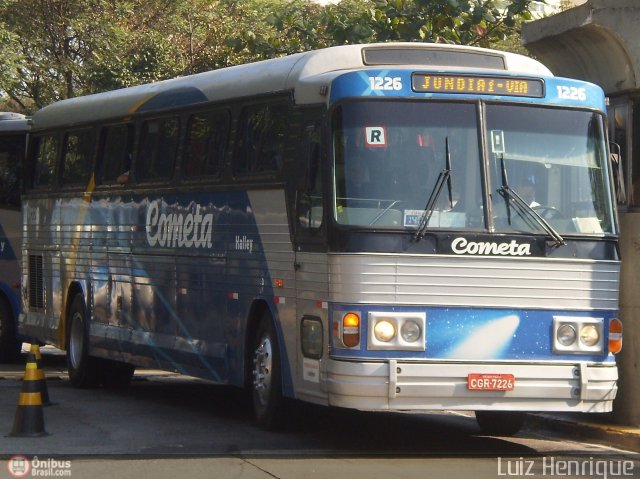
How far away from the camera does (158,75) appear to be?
30.7 meters

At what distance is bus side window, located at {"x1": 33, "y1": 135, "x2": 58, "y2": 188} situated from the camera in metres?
18.1

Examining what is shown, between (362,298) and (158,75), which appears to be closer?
(362,298)

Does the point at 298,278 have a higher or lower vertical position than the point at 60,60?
lower

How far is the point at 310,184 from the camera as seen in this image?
1105 cm

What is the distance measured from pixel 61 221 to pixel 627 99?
7993 millimetres

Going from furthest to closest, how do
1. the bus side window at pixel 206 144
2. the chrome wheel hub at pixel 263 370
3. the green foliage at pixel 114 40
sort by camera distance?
the green foliage at pixel 114 40 → the bus side window at pixel 206 144 → the chrome wheel hub at pixel 263 370

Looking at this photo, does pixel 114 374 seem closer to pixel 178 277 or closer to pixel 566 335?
pixel 178 277

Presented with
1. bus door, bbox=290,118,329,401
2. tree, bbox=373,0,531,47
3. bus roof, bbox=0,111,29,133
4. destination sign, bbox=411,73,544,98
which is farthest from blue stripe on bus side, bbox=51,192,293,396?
tree, bbox=373,0,531,47

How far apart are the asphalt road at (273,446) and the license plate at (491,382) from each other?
1.99ft

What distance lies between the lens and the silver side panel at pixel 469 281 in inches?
414

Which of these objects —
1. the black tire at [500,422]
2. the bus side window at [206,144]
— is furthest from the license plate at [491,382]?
the bus side window at [206,144]

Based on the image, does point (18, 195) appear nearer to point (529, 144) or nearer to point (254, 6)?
point (529, 144)

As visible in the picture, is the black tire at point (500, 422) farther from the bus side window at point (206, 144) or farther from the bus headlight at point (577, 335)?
the bus side window at point (206, 144)

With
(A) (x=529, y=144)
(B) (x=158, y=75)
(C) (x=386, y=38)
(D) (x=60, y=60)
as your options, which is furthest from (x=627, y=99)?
(D) (x=60, y=60)
